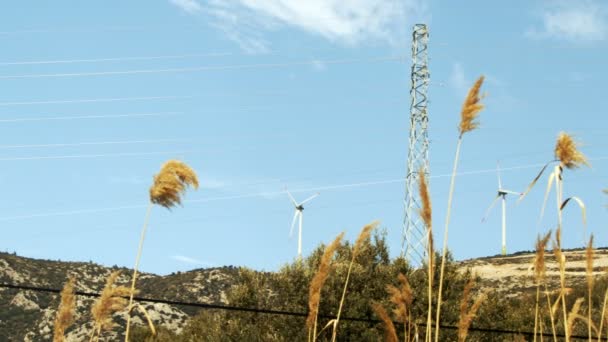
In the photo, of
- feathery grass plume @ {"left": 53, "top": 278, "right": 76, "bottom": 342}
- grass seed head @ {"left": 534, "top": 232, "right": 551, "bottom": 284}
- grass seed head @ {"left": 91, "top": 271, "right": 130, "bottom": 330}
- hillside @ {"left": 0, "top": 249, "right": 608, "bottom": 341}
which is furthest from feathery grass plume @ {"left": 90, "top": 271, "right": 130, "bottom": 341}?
hillside @ {"left": 0, "top": 249, "right": 608, "bottom": 341}

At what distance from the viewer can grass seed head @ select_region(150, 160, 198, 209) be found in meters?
8.52

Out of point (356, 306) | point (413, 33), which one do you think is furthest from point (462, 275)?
point (413, 33)

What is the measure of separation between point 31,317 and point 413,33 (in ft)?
198

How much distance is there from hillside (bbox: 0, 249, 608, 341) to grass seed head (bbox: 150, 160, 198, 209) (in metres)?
93.7

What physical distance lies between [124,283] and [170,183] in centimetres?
11411

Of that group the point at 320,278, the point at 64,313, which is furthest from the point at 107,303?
the point at 320,278

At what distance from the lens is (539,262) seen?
9.01 meters

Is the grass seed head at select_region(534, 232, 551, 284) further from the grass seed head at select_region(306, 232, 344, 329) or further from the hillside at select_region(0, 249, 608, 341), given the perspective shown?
the hillside at select_region(0, 249, 608, 341)

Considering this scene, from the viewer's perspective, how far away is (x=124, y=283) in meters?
120

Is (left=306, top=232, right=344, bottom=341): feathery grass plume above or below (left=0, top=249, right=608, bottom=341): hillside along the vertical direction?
below

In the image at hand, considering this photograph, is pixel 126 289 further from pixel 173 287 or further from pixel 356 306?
pixel 173 287

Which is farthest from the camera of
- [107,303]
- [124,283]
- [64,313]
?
[124,283]

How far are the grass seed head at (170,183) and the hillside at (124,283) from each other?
93705mm

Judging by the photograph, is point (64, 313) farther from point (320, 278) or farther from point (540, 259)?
point (540, 259)
